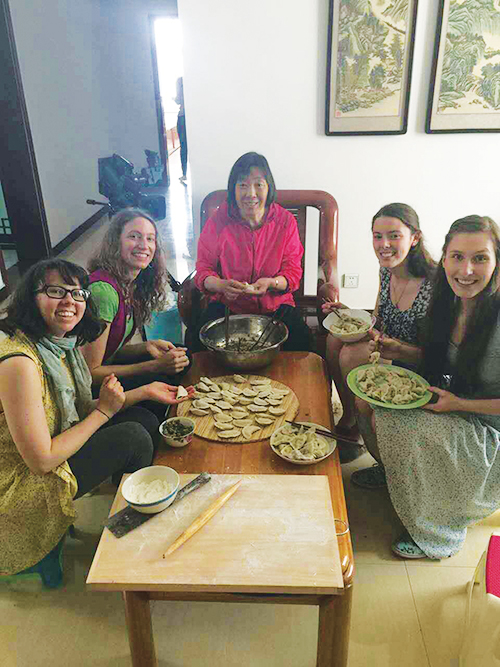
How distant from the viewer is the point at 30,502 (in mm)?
1420

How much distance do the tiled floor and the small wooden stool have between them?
0.14 m

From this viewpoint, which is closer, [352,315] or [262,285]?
[352,315]

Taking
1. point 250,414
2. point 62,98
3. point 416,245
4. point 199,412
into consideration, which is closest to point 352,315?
point 416,245

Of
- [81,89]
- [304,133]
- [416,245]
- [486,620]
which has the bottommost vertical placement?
[486,620]

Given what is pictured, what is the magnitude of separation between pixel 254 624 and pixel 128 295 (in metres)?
1.14

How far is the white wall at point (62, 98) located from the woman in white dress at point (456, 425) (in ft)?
13.1

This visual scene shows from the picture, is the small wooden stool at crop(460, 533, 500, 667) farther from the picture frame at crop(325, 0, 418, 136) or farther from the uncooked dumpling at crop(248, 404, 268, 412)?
the picture frame at crop(325, 0, 418, 136)

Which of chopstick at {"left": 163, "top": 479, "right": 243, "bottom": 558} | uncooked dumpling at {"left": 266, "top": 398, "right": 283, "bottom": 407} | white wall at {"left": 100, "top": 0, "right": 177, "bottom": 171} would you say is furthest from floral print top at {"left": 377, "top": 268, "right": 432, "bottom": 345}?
white wall at {"left": 100, "top": 0, "right": 177, "bottom": 171}

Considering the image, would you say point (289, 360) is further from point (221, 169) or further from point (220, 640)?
point (221, 169)

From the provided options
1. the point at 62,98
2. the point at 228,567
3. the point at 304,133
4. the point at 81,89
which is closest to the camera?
the point at 228,567

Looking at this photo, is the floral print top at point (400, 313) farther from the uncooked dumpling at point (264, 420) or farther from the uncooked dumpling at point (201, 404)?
the uncooked dumpling at point (201, 404)

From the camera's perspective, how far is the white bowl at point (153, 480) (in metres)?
1.19

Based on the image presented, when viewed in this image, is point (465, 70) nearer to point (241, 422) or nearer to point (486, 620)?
point (241, 422)

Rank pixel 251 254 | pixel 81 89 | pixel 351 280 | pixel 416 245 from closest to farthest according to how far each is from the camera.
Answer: pixel 416 245, pixel 251 254, pixel 351 280, pixel 81 89
